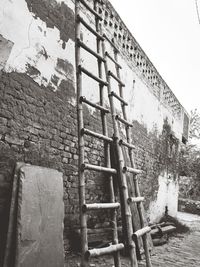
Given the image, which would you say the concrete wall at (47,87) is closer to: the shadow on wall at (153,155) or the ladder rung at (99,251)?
the shadow on wall at (153,155)

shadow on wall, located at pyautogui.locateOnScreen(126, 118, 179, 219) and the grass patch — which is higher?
shadow on wall, located at pyautogui.locateOnScreen(126, 118, 179, 219)

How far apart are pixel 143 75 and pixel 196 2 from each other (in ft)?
6.57

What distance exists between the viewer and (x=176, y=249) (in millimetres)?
4883

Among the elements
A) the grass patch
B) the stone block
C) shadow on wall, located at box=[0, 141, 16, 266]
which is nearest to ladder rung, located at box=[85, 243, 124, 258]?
the stone block

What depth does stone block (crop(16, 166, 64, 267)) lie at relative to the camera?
240cm

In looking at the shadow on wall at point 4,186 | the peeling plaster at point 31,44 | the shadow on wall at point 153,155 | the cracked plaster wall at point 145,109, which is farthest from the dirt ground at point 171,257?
the peeling plaster at point 31,44

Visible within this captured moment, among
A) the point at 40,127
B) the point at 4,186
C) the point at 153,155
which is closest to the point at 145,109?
the point at 153,155

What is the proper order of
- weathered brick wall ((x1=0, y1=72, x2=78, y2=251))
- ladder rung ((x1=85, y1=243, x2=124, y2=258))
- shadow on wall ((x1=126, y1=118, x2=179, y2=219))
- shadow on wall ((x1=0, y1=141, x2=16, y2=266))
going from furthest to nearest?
shadow on wall ((x1=126, y1=118, x2=179, y2=219)) < weathered brick wall ((x1=0, y1=72, x2=78, y2=251)) < shadow on wall ((x1=0, y1=141, x2=16, y2=266)) < ladder rung ((x1=85, y1=243, x2=124, y2=258))

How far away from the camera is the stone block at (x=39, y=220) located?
94.7 inches

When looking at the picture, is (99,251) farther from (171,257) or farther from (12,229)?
(171,257)

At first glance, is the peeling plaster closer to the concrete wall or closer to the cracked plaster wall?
the concrete wall

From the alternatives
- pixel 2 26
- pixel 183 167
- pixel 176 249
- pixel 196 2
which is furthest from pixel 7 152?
pixel 183 167

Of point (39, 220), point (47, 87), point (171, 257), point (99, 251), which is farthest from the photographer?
point (171, 257)

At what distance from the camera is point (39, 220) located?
2605 mm
